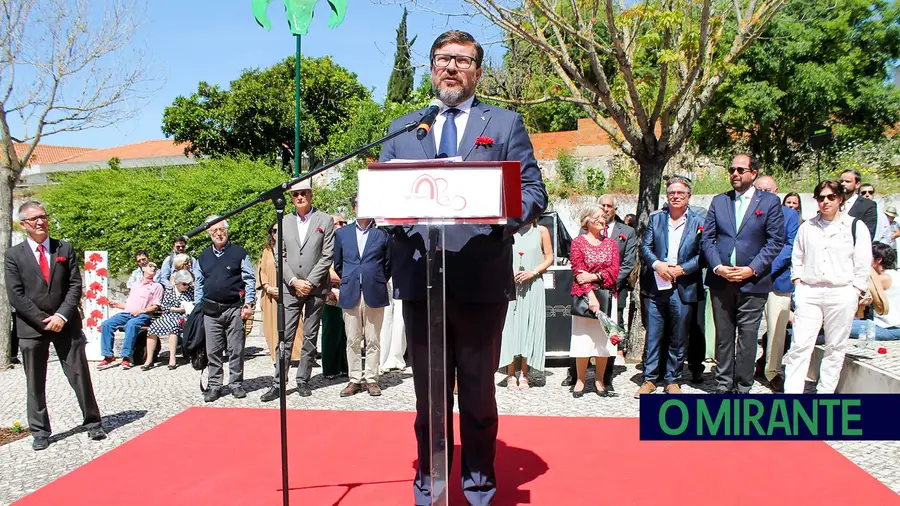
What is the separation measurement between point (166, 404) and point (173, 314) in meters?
2.49

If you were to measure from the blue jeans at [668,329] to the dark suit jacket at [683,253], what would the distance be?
0.09 m

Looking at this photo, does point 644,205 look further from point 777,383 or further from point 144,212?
point 144,212

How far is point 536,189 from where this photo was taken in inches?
125

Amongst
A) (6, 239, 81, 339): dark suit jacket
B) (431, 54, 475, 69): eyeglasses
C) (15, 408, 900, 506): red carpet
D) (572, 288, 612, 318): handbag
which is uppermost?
(431, 54, 475, 69): eyeglasses

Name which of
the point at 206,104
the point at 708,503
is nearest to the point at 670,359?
the point at 708,503

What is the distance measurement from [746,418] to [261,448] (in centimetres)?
330

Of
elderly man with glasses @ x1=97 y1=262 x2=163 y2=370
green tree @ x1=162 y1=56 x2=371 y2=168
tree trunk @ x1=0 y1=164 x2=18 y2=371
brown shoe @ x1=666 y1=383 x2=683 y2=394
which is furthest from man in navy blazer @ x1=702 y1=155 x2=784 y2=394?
green tree @ x1=162 y1=56 x2=371 y2=168

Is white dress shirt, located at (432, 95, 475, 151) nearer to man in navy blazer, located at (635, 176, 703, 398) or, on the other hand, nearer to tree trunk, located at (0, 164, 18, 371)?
man in navy blazer, located at (635, 176, 703, 398)

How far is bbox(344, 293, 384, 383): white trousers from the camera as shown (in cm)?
708

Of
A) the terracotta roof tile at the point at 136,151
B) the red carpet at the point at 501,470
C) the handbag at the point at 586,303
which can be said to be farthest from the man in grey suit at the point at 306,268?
the terracotta roof tile at the point at 136,151

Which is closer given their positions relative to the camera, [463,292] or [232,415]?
[463,292]

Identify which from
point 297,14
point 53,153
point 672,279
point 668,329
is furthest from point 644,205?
point 53,153

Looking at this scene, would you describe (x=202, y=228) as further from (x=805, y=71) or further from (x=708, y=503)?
(x=805, y=71)

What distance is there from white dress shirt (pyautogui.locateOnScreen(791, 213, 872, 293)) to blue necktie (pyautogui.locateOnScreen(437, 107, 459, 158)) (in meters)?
4.23
